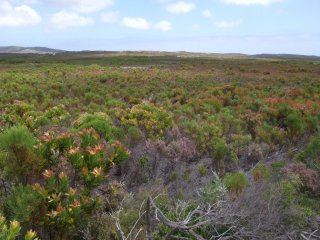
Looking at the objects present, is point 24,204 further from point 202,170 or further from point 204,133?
point 204,133

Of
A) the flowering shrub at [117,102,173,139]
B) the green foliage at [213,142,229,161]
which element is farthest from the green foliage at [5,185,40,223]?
the flowering shrub at [117,102,173,139]

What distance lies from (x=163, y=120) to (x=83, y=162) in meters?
5.99

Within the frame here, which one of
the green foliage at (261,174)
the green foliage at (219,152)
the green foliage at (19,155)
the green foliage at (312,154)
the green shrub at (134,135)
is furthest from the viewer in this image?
the green shrub at (134,135)

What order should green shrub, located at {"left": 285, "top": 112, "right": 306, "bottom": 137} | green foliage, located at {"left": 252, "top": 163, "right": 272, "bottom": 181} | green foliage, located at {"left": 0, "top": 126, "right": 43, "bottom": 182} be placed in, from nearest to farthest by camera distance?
green foliage, located at {"left": 0, "top": 126, "right": 43, "bottom": 182} → green foliage, located at {"left": 252, "top": 163, "right": 272, "bottom": 181} → green shrub, located at {"left": 285, "top": 112, "right": 306, "bottom": 137}

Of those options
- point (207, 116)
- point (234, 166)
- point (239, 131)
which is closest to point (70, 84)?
point (207, 116)

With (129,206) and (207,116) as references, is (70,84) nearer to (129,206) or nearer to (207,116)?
(207,116)

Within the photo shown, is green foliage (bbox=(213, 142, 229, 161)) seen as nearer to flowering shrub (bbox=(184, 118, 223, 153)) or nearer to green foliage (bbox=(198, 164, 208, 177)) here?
flowering shrub (bbox=(184, 118, 223, 153))

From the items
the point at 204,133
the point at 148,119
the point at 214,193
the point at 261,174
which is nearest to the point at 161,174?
the point at 261,174

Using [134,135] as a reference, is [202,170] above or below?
below

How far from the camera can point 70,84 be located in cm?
2088

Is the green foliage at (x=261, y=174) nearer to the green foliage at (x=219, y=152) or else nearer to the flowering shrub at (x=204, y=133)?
the green foliage at (x=219, y=152)

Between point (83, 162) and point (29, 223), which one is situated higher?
point (83, 162)

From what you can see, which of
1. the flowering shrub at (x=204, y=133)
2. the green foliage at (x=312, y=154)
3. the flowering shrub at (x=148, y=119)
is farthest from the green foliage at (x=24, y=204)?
the green foliage at (x=312, y=154)

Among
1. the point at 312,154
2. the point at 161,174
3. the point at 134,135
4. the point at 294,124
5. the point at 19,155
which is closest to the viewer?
the point at 19,155
